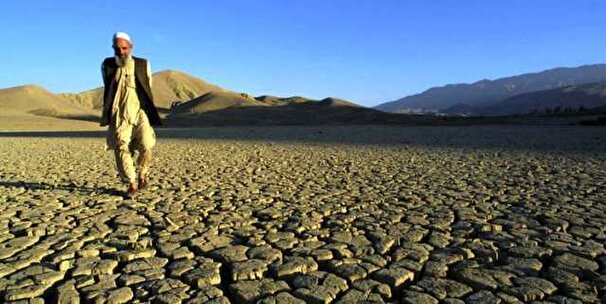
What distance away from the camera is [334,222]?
12.6 ft

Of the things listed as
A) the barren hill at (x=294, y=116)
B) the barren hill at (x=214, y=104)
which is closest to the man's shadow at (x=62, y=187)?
the barren hill at (x=294, y=116)

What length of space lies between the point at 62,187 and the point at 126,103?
62.7 inches

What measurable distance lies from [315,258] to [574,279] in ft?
4.27

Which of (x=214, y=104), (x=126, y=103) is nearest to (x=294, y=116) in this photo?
(x=214, y=104)

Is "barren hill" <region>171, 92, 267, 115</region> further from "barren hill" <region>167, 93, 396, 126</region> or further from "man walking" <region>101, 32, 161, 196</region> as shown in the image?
"man walking" <region>101, 32, 161, 196</region>

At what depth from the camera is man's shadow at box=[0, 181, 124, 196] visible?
213 inches

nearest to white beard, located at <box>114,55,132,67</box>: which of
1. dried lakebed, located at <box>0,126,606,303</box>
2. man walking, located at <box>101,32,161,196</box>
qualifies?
man walking, located at <box>101,32,161,196</box>

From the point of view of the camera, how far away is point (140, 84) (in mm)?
5012

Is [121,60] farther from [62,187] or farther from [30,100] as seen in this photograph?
[30,100]

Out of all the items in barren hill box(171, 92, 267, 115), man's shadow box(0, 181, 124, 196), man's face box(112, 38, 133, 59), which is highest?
barren hill box(171, 92, 267, 115)

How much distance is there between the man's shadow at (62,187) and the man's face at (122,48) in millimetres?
1347

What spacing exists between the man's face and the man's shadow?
4.42ft

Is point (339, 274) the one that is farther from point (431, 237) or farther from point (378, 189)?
point (378, 189)

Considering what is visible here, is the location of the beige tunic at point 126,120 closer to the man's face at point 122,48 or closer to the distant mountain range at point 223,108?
the man's face at point 122,48
